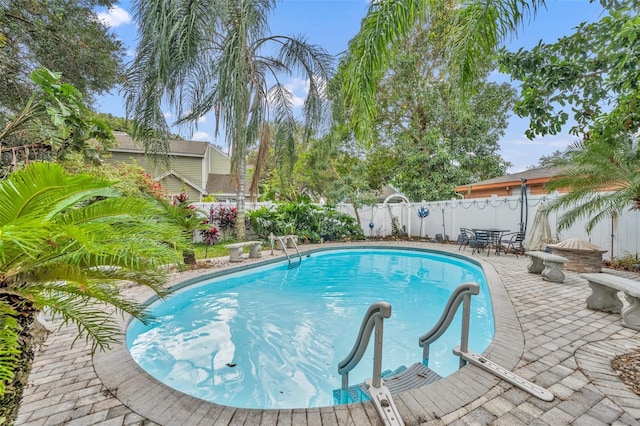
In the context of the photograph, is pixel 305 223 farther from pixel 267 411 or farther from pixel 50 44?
pixel 267 411

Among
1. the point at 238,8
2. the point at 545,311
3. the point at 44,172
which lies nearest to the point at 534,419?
the point at 545,311

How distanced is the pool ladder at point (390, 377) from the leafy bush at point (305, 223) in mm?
9284

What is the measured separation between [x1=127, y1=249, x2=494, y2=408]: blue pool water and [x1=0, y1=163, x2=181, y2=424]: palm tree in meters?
2.00

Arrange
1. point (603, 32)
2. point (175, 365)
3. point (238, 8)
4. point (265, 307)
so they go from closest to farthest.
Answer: point (603, 32) → point (175, 365) → point (265, 307) → point (238, 8)

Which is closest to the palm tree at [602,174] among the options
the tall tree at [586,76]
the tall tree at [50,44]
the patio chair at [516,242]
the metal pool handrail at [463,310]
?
the tall tree at [586,76]

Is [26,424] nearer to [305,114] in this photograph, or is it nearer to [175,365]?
[175,365]

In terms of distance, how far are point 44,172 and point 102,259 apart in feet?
2.07

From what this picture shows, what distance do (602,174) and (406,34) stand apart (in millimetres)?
6017

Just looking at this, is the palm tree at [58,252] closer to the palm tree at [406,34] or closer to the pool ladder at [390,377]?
the pool ladder at [390,377]

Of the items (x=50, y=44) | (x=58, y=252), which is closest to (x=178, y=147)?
(x=50, y=44)

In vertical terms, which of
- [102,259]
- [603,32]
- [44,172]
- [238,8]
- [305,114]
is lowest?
[102,259]

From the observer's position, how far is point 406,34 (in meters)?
3.62

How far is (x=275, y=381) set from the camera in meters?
3.51

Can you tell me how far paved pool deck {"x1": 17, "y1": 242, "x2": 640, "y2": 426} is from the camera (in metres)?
2.16
